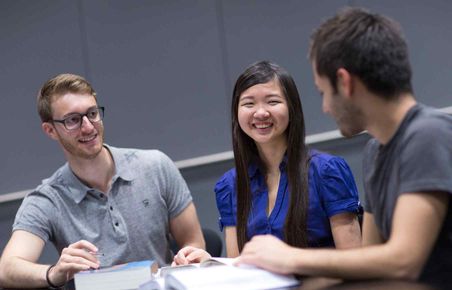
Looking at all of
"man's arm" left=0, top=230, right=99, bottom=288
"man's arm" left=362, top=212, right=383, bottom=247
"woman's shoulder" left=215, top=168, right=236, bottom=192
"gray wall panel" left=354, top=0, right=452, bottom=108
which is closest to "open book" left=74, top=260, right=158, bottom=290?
"man's arm" left=0, top=230, right=99, bottom=288

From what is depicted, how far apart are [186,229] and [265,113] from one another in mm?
662

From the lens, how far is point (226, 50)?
4633mm

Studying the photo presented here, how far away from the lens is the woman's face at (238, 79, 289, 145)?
264 cm

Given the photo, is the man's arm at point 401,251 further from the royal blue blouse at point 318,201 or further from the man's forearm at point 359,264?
the royal blue blouse at point 318,201

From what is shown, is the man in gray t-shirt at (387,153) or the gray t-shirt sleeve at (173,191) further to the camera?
the gray t-shirt sleeve at (173,191)

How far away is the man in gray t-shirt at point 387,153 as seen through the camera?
57.8 inches

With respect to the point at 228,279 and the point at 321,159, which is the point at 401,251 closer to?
the point at 228,279

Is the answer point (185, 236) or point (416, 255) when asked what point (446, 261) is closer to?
point (416, 255)

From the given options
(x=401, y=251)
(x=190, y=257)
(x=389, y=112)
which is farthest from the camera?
(x=190, y=257)

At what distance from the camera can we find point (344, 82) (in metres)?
1.56

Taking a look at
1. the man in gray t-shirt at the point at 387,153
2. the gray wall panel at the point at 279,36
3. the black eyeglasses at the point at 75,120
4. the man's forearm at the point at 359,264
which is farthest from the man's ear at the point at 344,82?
the gray wall panel at the point at 279,36

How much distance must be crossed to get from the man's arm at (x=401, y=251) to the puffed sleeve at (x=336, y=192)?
103cm

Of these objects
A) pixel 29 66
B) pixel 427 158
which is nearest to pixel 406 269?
pixel 427 158

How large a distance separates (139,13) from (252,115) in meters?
2.24
